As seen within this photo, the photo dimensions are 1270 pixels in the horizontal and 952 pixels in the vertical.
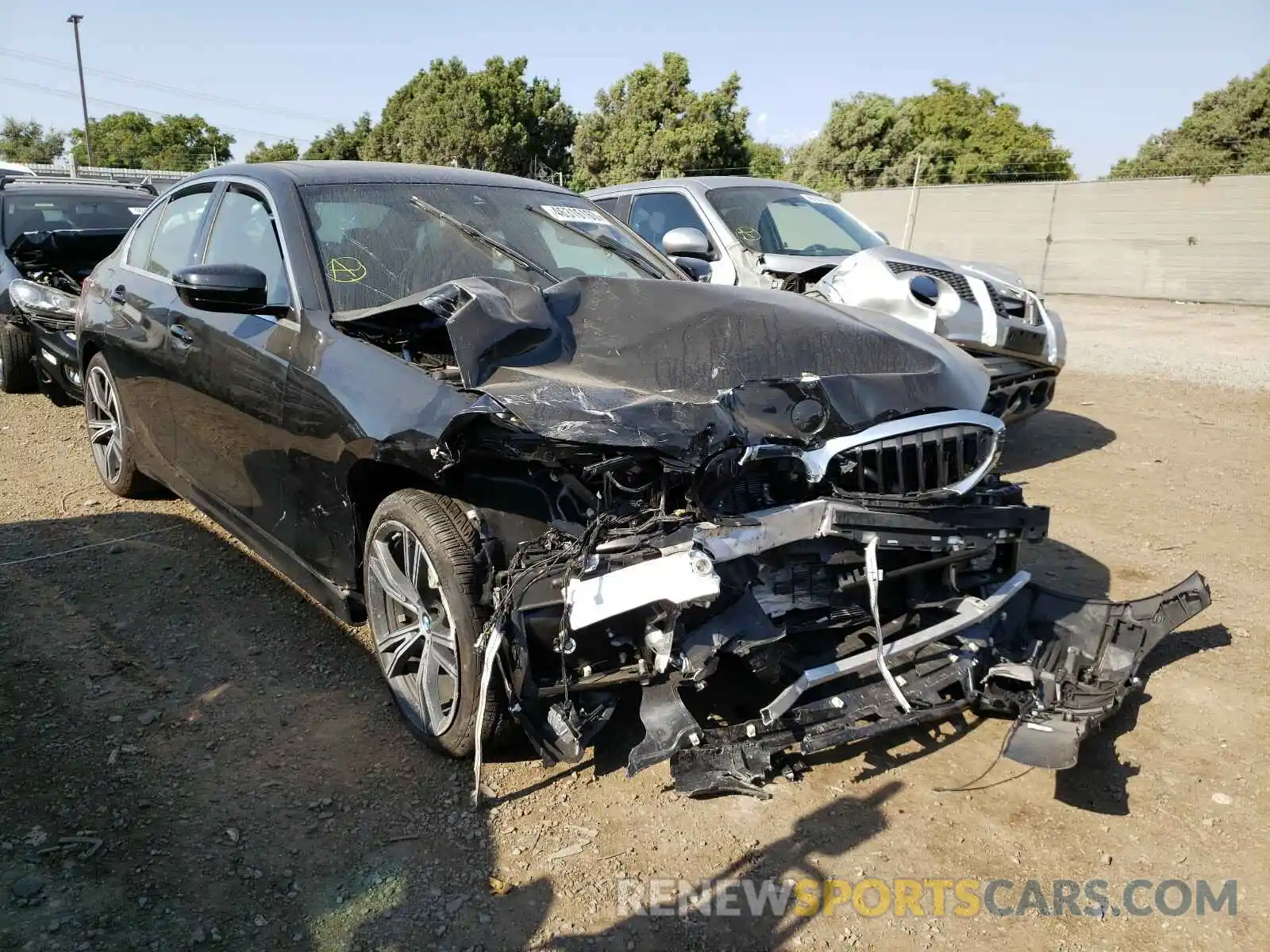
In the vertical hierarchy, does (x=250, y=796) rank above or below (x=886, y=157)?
below

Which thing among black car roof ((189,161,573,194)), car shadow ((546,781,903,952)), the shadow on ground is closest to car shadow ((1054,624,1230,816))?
the shadow on ground

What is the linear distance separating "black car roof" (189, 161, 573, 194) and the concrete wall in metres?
18.1

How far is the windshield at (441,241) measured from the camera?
138 inches

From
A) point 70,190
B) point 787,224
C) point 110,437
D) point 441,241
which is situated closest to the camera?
point 441,241

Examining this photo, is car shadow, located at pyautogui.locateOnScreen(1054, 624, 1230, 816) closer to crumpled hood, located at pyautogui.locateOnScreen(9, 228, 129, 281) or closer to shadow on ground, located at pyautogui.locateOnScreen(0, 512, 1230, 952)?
shadow on ground, located at pyautogui.locateOnScreen(0, 512, 1230, 952)

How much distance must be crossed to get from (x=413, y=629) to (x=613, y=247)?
84.7 inches

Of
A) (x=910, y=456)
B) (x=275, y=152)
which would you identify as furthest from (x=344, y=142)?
(x=910, y=456)

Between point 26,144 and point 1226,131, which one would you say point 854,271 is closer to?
point 1226,131

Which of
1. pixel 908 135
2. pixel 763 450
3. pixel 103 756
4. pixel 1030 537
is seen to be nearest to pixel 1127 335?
pixel 1030 537

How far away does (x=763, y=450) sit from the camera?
105 inches

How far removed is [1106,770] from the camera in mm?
2996

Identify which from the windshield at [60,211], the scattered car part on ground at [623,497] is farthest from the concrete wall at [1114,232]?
the scattered car part on ground at [623,497]

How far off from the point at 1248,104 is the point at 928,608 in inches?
1399

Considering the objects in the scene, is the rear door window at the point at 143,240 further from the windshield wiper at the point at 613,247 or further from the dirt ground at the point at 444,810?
the windshield wiper at the point at 613,247
